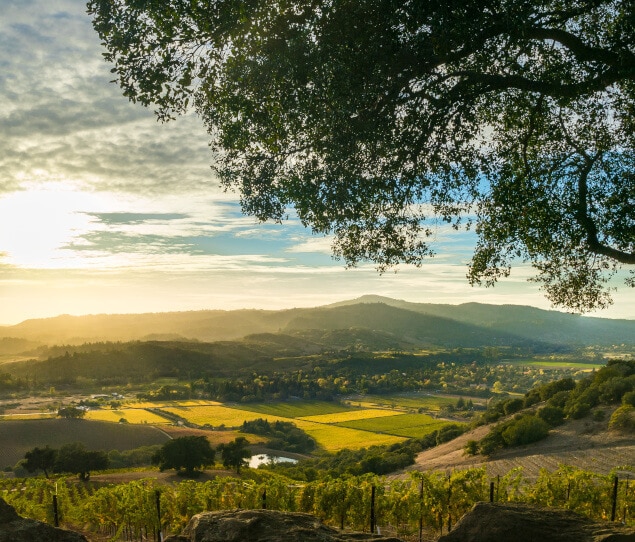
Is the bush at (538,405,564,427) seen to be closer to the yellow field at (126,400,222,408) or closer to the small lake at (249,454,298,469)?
the small lake at (249,454,298,469)

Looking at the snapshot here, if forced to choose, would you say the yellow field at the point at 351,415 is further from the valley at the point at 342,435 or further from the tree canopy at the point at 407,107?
the tree canopy at the point at 407,107

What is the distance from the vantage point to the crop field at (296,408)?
154 meters

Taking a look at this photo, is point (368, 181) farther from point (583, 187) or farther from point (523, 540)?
point (523, 540)

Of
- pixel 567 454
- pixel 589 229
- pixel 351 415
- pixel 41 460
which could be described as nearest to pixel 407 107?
pixel 589 229

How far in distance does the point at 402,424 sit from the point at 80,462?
281 ft

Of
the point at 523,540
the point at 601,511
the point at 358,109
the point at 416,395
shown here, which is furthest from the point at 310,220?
the point at 416,395

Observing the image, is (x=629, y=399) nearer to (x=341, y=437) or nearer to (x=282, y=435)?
(x=341, y=437)

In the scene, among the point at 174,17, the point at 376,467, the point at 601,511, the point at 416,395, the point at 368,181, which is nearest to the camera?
the point at 174,17

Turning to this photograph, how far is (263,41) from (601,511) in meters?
17.1

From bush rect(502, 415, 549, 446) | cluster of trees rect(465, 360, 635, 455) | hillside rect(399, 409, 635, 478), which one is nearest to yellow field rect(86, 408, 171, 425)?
hillside rect(399, 409, 635, 478)

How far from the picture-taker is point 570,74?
12.4 meters

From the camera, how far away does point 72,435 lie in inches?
4281

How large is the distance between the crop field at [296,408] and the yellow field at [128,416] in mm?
30058

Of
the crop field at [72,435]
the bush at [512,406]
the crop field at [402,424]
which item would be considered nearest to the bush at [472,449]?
the bush at [512,406]
